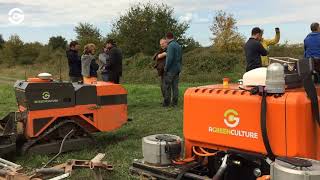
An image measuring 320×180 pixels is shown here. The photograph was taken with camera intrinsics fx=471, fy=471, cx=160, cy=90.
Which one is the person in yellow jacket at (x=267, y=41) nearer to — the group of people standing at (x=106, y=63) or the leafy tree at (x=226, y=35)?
the group of people standing at (x=106, y=63)

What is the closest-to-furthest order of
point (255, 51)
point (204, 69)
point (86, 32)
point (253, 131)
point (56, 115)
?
point (253, 131) < point (56, 115) < point (255, 51) < point (204, 69) < point (86, 32)

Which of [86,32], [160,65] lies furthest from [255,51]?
[86,32]

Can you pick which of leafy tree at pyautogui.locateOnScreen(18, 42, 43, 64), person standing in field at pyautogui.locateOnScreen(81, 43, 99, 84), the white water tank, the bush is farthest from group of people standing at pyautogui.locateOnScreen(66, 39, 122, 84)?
leafy tree at pyautogui.locateOnScreen(18, 42, 43, 64)

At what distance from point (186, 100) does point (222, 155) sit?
1.82 feet

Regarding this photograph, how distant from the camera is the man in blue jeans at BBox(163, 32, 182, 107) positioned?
10797mm

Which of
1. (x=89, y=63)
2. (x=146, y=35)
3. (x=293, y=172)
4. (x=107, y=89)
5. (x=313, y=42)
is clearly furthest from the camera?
(x=146, y=35)

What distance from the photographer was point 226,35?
1193 inches

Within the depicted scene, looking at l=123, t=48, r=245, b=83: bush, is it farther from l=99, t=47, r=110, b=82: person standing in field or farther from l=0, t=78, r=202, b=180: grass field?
l=99, t=47, r=110, b=82: person standing in field

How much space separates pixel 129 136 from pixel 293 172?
16.5 ft

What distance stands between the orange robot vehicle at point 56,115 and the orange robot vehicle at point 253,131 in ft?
8.68

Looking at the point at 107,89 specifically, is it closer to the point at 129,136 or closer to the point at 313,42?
the point at 129,136

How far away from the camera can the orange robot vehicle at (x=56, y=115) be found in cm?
633

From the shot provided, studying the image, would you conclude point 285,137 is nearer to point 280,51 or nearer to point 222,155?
point 222,155

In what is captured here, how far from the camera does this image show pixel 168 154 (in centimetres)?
402
